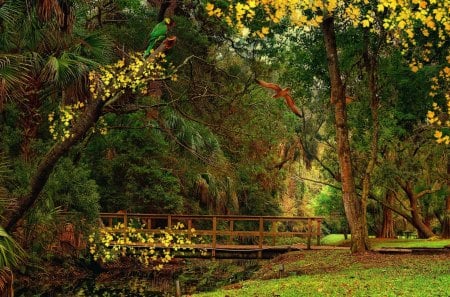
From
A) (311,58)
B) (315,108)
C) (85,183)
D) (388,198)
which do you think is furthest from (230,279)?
(388,198)

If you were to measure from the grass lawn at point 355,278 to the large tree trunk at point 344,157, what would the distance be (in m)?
0.56

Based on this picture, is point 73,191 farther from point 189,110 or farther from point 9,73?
point 189,110

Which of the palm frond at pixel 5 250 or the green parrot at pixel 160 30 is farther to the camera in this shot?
the green parrot at pixel 160 30

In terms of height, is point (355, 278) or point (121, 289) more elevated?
point (355, 278)

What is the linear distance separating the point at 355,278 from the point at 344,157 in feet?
14.1

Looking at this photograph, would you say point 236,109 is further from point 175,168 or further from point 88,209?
point 88,209

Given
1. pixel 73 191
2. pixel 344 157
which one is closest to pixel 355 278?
pixel 344 157

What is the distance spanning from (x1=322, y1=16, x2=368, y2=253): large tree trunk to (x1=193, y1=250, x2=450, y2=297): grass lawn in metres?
0.56

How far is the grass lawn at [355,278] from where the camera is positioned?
8906 millimetres

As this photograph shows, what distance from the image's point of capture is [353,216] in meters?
14.1

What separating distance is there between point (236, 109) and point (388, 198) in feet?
36.6

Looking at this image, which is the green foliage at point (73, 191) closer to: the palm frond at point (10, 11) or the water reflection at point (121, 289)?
the water reflection at point (121, 289)

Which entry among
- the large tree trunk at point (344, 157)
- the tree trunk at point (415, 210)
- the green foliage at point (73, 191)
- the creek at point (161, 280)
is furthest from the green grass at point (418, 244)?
the green foliage at point (73, 191)

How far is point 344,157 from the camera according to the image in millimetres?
14156
